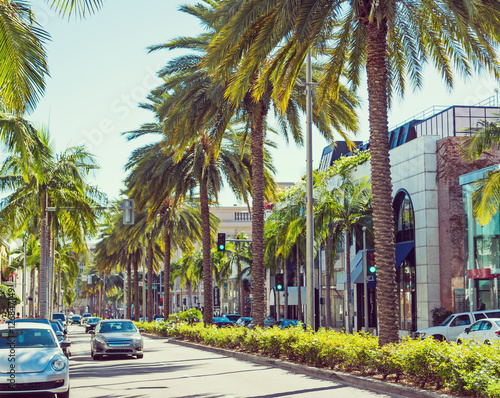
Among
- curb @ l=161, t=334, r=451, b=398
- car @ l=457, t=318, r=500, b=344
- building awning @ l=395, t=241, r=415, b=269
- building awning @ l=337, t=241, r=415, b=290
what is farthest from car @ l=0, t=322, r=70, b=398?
building awning @ l=337, t=241, r=415, b=290

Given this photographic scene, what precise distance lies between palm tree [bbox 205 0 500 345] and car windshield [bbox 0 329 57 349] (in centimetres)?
765

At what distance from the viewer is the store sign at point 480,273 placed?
35.4 meters

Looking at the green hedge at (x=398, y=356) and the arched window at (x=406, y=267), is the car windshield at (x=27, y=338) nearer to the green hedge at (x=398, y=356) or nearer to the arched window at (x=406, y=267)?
the green hedge at (x=398, y=356)

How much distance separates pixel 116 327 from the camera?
92.5ft

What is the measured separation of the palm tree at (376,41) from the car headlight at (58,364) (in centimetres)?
766

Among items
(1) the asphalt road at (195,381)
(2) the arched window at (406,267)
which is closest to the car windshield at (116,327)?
(1) the asphalt road at (195,381)

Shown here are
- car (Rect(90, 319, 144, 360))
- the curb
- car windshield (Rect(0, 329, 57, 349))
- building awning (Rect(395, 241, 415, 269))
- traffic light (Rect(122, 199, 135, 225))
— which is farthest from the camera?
building awning (Rect(395, 241, 415, 269))

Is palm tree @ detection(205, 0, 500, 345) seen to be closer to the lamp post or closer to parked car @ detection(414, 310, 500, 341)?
the lamp post

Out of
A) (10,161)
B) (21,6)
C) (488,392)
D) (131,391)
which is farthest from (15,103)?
(10,161)

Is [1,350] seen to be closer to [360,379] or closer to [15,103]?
[15,103]

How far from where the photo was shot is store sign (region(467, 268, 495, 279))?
35.4 m

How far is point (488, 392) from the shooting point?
11.5 m

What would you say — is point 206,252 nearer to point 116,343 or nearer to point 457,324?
point 116,343

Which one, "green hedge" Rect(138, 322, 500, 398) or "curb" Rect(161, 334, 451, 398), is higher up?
"green hedge" Rect(138, 322, 500, 398)
